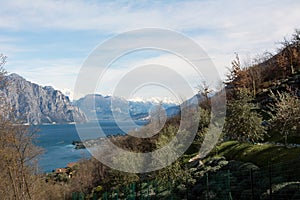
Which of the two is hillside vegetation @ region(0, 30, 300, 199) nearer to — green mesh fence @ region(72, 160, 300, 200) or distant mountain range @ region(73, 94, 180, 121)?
green mesh fence @ region(72, 160, 300, 200)

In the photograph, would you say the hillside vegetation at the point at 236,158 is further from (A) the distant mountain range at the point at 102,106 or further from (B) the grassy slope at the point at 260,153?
(A) the distant mountain range at the point at 102,106

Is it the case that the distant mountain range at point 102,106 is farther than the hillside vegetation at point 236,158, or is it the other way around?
the distant mountain range at point 102,106

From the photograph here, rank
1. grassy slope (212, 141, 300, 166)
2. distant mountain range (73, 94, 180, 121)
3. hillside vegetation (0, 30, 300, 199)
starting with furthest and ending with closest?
distant mountain range (73, 94, 180, 121)
grassy slope (212, 141, 300, 166)
hillside vegetation (0, 30, 300, 199)

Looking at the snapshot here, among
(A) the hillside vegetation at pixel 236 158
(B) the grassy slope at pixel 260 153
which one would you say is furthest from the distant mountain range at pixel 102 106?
(B) the grassy slope at pixel 260 153

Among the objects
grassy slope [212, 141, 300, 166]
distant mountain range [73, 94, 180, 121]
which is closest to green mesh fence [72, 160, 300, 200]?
grassy slope [212, 141, 300, 166]

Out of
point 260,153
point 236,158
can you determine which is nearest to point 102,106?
point 236,158

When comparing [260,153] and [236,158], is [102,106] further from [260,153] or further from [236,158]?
[260,153]

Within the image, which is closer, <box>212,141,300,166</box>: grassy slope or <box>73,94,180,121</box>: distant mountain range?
<box>212,141,300,166</box>: grassy slope

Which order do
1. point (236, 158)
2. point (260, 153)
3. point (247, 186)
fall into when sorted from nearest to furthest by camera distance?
point (247, 186), point (260, 153), point (236, 158)

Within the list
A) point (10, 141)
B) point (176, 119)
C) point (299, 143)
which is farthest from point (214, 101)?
point (10, 141)

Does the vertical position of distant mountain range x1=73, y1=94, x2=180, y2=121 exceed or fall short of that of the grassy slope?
it exceeds it

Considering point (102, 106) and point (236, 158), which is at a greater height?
point (102, 106)

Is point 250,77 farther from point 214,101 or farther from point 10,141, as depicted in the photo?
point 10,141

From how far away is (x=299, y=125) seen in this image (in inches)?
696
